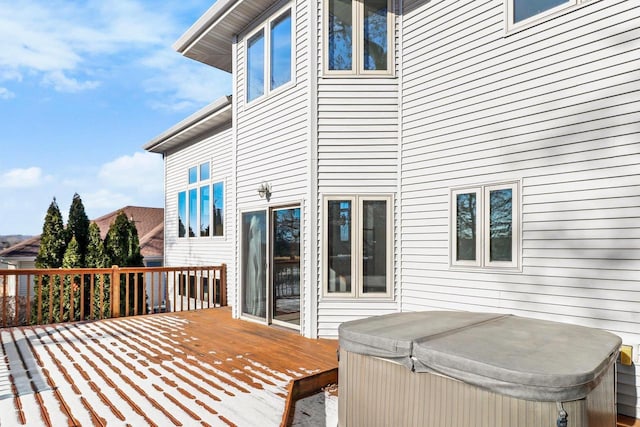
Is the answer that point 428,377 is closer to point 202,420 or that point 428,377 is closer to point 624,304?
point 202,420

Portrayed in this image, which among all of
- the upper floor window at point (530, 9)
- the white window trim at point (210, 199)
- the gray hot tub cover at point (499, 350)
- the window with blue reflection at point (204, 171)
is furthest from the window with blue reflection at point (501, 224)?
the window with blue reflection at point (204, 171)

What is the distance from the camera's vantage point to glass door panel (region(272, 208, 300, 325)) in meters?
5.44

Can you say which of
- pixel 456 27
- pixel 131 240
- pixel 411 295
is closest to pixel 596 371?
pixel 411 295

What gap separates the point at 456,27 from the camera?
4570mm

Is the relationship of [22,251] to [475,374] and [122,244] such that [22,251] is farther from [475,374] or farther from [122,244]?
[475,374]

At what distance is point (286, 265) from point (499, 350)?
140 inches

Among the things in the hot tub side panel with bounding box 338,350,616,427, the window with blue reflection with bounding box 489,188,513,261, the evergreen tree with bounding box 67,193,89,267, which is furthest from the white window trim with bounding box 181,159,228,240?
the hot tub side panel with bounding box 338,350,616,427

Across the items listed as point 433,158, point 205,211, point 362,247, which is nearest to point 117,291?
point 205,211

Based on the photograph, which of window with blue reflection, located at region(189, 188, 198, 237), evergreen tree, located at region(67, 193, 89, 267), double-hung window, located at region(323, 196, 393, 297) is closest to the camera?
double-hung window, located at region(323, 196, 393, 297)

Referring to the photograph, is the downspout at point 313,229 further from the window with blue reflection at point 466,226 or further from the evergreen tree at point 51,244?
the evergreen tree at point 51,244

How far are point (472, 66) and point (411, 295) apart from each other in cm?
270

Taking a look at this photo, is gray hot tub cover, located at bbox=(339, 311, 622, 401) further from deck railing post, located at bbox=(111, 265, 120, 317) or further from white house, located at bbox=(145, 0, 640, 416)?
deck railing post, located at bbox=(111, 265, 120, 317)

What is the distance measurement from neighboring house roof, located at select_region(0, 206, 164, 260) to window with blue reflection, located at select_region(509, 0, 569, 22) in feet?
39.6

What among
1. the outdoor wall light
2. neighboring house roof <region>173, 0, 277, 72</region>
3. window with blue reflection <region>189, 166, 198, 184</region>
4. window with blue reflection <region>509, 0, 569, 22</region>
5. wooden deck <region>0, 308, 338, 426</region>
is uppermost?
neighboring house roof <region>173, 0, 277, 72</region>
